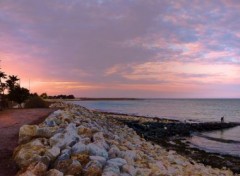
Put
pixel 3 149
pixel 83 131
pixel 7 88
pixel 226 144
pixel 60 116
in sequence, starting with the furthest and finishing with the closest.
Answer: pixel 7 88 < pixel 226 144 < pixel 60 116 < pixel 83 131 < pixel 3 149

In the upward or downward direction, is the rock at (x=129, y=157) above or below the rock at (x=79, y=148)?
below

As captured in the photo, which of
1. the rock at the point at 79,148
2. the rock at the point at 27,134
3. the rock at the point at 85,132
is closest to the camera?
the rock at the point at 79,148

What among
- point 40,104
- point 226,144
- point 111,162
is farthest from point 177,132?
point 111,162

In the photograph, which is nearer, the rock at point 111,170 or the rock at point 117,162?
the rock at point 111,170

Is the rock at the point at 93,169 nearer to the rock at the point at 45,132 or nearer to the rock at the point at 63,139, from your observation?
the rock at the point at 63,139

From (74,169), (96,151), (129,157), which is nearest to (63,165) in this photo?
(74,169)

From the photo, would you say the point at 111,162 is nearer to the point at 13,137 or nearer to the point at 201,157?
the point at 13,137

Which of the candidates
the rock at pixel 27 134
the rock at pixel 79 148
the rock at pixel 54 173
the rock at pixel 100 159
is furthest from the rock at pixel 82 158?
the rock at pixel 27 134

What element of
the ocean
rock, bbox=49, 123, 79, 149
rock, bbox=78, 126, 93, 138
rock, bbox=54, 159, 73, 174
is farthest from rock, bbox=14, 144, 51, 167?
the ocean

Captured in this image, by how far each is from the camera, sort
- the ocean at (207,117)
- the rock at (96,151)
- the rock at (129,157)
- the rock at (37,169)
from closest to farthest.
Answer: the rock at (37,169)
the rock at (96,151)
the rock at (129,157)
the ocean at (207,117)

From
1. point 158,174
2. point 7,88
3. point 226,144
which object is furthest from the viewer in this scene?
point 7,88

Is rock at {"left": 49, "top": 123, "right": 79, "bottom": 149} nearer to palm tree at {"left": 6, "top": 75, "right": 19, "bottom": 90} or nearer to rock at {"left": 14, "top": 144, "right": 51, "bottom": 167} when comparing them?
rock at {"left": 14, "top": 144, "right": 51, "bottom": 167}

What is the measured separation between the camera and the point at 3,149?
9.87 m

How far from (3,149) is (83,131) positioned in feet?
8.63
